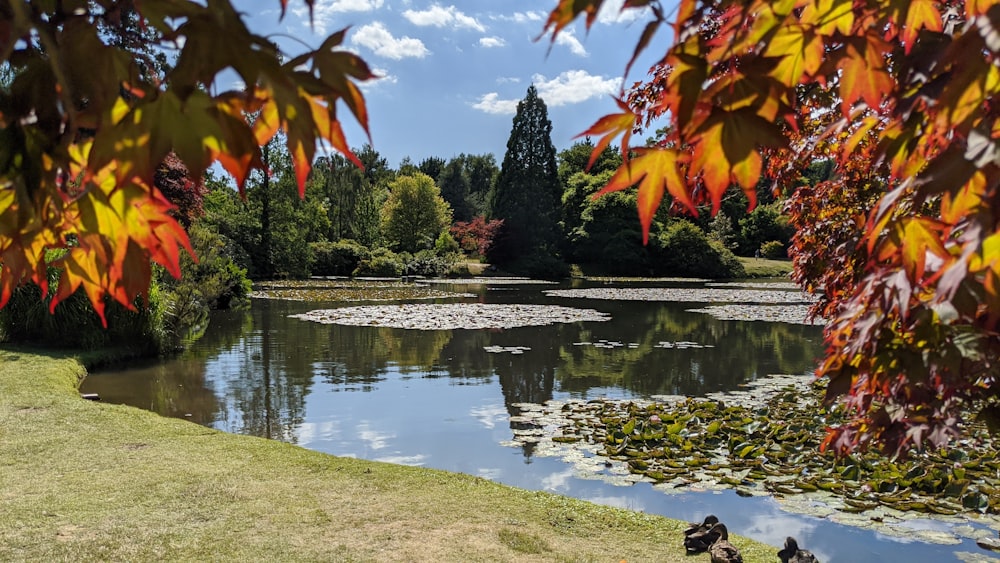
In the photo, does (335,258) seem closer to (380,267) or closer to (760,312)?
(380,267)

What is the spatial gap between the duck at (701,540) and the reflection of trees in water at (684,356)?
465cm

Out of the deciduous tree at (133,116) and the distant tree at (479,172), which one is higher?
the distant tree at (479,172)

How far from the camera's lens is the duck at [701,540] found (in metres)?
3.19


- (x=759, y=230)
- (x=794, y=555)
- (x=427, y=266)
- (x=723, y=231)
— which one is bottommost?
(x=794, y=555)

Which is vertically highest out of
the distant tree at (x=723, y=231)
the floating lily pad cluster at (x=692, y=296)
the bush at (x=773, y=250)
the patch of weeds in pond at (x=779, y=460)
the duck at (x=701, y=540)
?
→ the distant tree at (x=723, y=231)

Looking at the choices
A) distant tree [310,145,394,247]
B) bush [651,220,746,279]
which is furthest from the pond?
distant tree [310,145,394,247]

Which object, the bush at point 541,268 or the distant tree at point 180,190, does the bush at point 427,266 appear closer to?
the bush at point 541,268

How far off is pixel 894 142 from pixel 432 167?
72.2 meters

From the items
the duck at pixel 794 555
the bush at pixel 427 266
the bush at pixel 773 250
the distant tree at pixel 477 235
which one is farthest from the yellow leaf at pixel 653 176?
the bush at pixel 773 250

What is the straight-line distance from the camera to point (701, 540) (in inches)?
126

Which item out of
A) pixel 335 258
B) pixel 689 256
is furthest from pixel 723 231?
pixel 335 258

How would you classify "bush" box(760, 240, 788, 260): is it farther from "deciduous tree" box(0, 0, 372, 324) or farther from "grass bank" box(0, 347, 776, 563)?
"deciduous tree" box(0, 0, 372, 324)

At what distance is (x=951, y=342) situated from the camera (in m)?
1.02

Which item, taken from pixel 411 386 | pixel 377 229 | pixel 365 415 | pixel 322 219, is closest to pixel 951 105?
pixel 365 415
